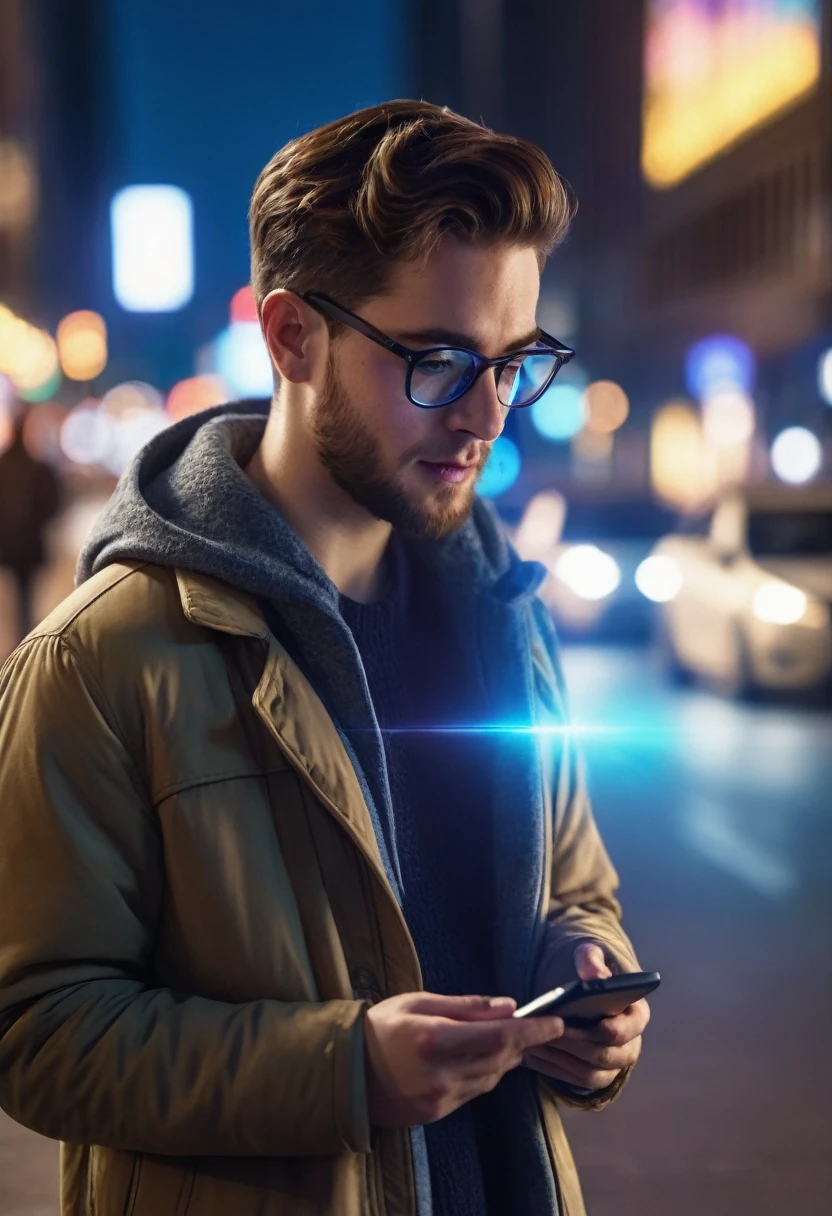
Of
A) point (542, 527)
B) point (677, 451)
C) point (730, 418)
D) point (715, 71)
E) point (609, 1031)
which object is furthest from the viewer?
point (677, 451)

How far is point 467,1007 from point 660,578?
43.4ft

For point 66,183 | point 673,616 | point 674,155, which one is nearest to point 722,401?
point 674,155

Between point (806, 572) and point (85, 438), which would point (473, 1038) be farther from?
point (85, 438)

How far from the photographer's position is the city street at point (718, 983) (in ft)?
13.5

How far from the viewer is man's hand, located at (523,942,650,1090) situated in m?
1.87

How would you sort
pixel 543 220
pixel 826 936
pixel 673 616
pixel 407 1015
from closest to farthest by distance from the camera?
1. pixel 407 1015
2. pixel 543 220
3. pixel 826 936
4. pixel 673 616

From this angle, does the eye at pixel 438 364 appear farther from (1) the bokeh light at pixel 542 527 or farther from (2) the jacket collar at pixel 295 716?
(1) the bokeh light at pixel 542 527

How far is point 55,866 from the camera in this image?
5.51 feet

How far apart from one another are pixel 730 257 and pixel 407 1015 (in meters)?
56.5

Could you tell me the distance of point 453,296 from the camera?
6.22 feet

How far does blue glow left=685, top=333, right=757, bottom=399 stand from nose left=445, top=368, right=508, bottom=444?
45.9 m

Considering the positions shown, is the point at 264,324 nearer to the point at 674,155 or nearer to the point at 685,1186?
the point at 685,1186

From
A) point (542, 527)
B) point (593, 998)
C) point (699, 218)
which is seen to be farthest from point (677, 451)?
point (593, 998)

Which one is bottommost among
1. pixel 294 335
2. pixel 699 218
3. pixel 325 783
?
pixel 325 783
